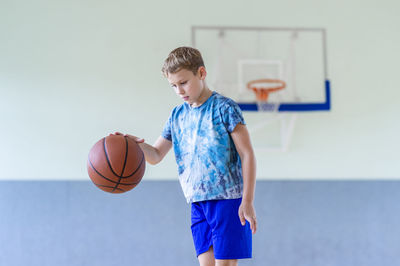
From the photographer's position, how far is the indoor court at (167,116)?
11.6 feet

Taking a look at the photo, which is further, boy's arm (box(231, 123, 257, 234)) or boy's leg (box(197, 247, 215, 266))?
boy's leg (box(197, 247, 215, 266))

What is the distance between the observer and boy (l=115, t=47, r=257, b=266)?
1.74m

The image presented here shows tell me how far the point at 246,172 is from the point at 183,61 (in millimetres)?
557

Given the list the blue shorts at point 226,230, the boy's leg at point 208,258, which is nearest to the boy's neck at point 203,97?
the blue shorts at point 226,230

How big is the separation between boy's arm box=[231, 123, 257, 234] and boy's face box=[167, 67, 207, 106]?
246 mm

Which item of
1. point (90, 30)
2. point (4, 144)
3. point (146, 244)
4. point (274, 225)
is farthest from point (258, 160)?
point (4, 144)

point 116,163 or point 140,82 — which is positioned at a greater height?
point 140,82

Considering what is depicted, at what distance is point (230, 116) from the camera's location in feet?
5.82

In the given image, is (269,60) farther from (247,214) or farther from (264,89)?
(247,214)

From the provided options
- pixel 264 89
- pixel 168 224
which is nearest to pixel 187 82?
pixel 264 89

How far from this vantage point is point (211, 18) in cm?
381

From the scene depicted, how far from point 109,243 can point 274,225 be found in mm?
1480

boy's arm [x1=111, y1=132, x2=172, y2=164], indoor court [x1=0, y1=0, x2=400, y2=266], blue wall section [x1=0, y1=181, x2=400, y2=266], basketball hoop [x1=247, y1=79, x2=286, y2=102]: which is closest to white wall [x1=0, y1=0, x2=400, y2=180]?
indoor court [x1=0, y1=0, x2=400, y2=266]

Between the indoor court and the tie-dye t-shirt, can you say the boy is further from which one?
the indoor court
